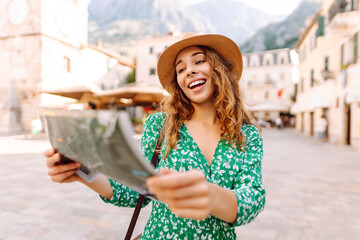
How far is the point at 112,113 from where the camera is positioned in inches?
26.2

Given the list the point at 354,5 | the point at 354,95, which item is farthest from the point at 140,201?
the point at 354,5

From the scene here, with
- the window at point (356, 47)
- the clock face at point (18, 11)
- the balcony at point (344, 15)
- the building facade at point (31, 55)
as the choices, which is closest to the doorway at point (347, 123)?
the window at point (356, 47)

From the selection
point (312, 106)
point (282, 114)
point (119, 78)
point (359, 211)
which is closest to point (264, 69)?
point (282, 114)

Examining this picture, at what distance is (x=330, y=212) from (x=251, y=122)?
3.53m

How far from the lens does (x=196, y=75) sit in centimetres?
158

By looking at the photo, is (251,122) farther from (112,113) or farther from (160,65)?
(112,113)

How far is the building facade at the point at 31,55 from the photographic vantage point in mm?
18438

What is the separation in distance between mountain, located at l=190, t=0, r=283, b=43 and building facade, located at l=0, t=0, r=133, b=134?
482 ft

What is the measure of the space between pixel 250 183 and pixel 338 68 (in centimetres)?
1619

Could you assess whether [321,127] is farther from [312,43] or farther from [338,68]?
[312,43]

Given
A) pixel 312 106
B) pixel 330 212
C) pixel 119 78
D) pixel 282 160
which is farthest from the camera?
pixel 119 78

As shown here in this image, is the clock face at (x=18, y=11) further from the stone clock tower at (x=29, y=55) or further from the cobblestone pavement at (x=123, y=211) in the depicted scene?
the cobblestone pavement at (x=123, y=211)

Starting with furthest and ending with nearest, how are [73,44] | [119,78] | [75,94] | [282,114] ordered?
[282,114] → [119,78] → [73,44] → [75,94]

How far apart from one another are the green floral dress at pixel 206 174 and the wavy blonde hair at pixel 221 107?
0.17 ft
